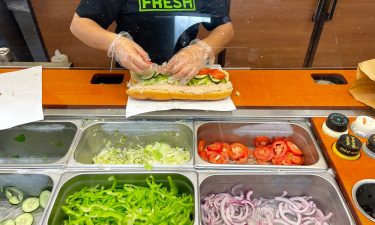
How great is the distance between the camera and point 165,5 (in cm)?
196

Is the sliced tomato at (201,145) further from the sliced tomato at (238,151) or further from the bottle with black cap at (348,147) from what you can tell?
the bottle with black cap at (348,147)

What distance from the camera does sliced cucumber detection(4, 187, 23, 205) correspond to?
1513mm

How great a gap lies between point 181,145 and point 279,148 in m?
0.54

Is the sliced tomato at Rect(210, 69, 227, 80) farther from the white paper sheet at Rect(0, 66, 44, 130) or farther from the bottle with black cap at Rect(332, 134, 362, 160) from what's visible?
the white paper sheet at Rect(0, 66, 44, 130)

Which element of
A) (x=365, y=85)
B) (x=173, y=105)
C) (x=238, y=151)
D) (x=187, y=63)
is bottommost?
(x=238, y=151)

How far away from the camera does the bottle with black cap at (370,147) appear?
1378 millimetres

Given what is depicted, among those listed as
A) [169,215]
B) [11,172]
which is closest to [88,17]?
[11,172]

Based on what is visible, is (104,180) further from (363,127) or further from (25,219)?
(363,127)

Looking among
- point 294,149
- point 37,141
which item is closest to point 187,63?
point 294,149

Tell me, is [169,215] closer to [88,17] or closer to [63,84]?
[63,84]

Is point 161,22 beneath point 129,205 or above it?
above

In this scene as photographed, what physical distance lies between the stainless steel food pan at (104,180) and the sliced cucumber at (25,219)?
0.77ft

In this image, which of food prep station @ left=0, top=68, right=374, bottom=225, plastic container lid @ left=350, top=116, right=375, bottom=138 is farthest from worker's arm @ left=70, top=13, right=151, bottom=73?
plastic container lid @ left=350, top=116, right=375, bottom=138

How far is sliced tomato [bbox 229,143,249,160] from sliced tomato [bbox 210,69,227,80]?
40cm
